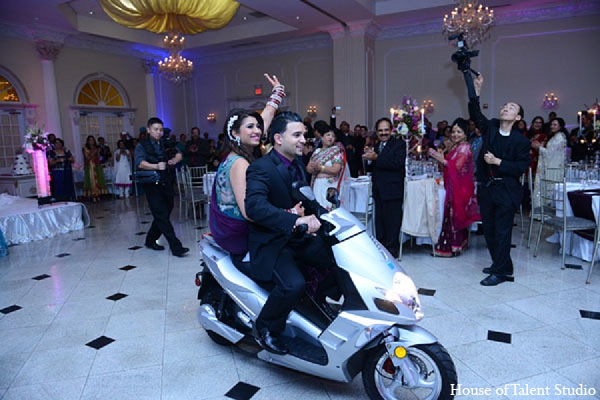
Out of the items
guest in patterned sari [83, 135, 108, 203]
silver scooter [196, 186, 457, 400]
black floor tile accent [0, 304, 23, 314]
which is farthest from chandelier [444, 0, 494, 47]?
guest in patterned sari [83, 135, 108, 203]

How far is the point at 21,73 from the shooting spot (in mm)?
10602

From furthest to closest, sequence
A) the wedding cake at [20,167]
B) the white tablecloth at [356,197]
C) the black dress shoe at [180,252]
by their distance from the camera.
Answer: the wedding cake at [20,167] → the white tablecloth at [356,197] → the black dress shoe at [180,252]

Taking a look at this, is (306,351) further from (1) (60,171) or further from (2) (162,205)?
(1) (60,171)

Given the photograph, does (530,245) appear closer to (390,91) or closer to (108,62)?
(390,91)

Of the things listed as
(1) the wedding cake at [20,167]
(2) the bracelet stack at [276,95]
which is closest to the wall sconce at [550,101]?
(2) the bracelet stack at [276,95]

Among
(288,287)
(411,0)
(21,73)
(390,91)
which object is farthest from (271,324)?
(21,73)

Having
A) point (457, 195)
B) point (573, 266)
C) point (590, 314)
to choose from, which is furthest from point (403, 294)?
point (573, 266)

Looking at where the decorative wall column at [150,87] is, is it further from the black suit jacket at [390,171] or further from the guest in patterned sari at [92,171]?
the black suit jacket at [390,171]

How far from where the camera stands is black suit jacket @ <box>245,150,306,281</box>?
1974mm

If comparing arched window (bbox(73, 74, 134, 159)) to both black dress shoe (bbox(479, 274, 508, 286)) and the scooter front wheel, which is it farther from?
the scooter front wheel

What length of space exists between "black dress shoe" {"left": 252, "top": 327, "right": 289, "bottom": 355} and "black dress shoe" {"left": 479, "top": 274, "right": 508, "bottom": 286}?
7.84 ft

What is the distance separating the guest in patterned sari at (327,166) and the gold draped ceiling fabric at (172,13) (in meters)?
3.88

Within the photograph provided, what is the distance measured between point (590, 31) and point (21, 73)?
13765 millimetres

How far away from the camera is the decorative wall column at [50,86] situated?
429 inches
